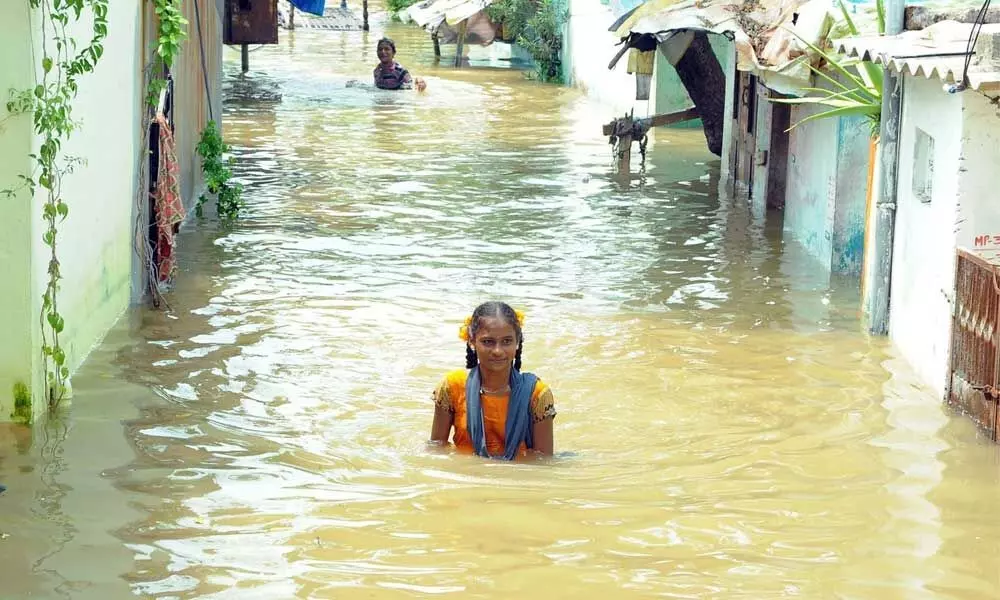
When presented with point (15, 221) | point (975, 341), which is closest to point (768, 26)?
point (975, 341)

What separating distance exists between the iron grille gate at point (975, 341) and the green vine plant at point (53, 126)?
520cm

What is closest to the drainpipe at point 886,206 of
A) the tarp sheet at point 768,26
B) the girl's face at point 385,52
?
the tarp sheet at point 768,26

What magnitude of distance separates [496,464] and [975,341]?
3083 millimetres

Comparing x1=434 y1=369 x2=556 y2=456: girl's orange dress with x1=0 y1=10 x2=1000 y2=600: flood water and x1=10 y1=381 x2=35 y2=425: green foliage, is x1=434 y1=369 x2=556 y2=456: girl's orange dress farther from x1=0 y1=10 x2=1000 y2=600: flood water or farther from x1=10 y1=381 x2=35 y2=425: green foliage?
x1=10 y1=381 x2=35 y2=425: green foliage

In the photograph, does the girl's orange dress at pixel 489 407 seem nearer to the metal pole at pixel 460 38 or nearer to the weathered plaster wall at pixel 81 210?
the weathered plaster wall at pixel 81 210

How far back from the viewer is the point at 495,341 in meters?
6.62

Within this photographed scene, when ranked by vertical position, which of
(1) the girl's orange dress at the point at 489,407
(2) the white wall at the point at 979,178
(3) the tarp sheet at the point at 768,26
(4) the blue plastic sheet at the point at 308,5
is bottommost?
(1) the girl's orange dress at the point at 489,407

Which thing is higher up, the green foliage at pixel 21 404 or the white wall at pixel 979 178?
the white wall at pixel 979 178

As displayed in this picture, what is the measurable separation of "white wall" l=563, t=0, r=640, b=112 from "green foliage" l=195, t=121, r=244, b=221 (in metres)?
10.9

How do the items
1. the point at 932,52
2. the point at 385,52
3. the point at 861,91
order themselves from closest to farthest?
the point at 932,52, the point at 861,91, the point at 385,52

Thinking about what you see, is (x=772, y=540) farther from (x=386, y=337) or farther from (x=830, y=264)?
(x=830, y=264)

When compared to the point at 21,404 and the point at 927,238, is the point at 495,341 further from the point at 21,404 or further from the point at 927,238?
the point at 927,238

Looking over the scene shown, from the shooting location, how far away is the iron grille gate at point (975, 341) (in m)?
7.89

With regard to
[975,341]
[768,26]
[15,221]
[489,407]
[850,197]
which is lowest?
[489,407]
